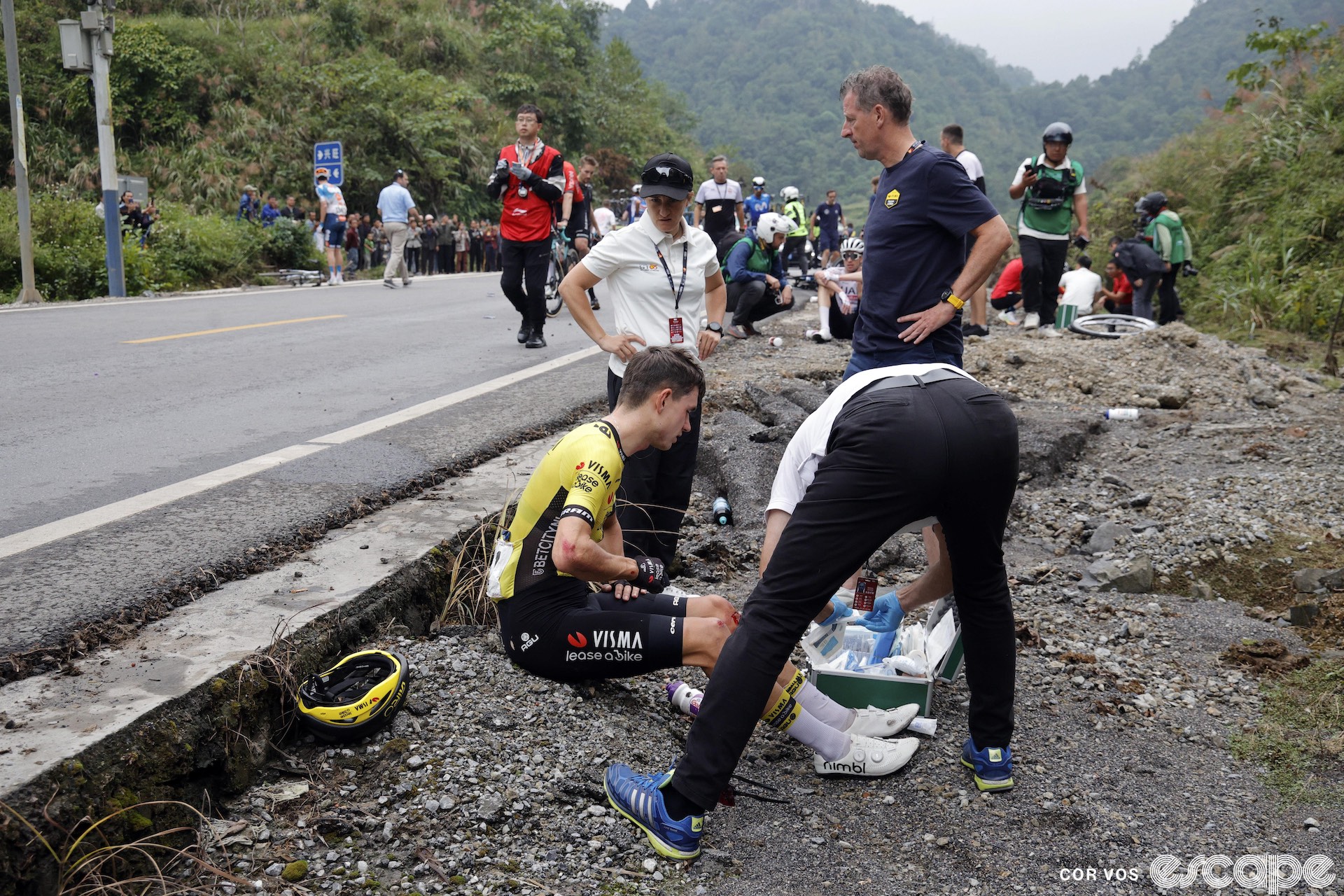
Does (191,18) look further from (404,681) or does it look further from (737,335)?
(404,681)

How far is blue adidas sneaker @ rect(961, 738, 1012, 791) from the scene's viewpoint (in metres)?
3.06

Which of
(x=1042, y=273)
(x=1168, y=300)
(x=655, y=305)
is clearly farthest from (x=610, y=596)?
(x=1168, y=300)

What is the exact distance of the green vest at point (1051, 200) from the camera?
10281 millimetres

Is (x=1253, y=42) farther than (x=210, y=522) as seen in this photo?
Yes

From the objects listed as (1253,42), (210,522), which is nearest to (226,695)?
(210,522)

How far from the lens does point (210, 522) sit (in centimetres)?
426

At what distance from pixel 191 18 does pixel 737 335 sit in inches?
1224

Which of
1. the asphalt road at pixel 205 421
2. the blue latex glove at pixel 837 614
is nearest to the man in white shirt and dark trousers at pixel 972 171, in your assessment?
the asphalt road at pixel 205 421

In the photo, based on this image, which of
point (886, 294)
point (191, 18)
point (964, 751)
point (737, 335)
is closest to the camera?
point (964, 751)

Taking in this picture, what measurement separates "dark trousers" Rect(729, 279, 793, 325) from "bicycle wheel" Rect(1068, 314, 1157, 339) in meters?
3.31

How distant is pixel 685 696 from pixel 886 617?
785 millimetres

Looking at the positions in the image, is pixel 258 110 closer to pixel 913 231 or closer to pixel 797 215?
pixel 797 215

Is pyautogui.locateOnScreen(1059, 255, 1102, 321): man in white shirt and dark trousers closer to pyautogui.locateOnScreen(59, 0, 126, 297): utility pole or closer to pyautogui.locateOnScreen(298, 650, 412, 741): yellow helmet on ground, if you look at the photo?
pyautogui.locateOnScreen(298, 650, 412, 741): yellow helmet on ground

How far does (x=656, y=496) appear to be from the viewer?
4625 mm
